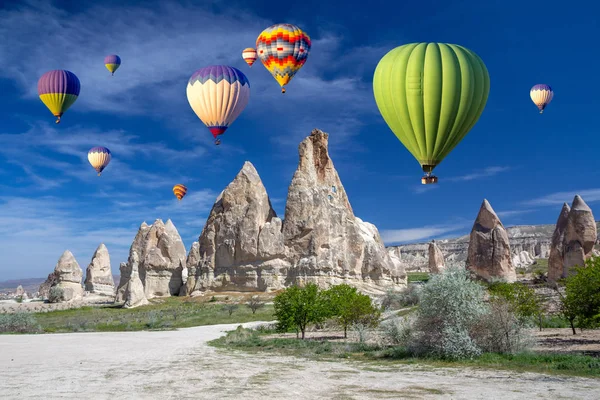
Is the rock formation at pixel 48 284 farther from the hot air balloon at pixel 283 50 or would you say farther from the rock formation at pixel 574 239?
the rock formation at pixel 574 239

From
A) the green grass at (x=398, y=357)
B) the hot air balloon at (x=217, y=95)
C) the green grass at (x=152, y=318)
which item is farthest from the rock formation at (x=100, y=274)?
the green grass at (x=398, y=357)

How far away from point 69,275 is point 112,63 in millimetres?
27844

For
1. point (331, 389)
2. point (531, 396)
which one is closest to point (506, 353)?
point (531, 396)

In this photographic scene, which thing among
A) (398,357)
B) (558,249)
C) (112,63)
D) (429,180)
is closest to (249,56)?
(112,63)

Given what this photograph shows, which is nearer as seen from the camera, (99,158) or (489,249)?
(489,249)

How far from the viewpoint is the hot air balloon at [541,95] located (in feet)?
194

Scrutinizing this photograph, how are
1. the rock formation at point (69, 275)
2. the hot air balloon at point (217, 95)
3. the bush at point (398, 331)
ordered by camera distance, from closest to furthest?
the bush at point (398, 331) < the hot air balloon at point (217, 95) < the rock formation at point (69, 275)

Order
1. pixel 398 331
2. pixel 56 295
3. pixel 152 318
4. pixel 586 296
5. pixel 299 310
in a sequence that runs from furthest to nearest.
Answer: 1. pixel 56 295
2. pixel 152 318
3. pixel 299 310
4. pixel 398 331
5. pixel 586 296

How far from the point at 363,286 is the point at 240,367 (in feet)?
164

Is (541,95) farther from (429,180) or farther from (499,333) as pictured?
(499,333)

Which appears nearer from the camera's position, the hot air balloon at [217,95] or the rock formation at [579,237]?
the rock formation at [579,237]

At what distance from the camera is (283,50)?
42.4 meters

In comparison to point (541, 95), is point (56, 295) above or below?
below

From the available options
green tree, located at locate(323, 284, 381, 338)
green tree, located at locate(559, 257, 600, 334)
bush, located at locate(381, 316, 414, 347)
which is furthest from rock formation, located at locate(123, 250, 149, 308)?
green tree, located at locate(559, 257, 600, 334)
